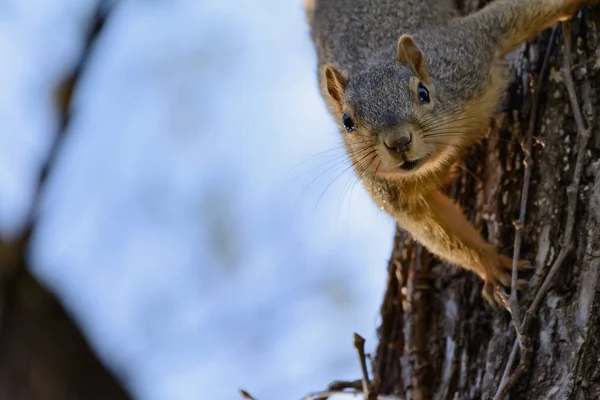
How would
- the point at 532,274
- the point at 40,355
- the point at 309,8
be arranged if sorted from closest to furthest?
the point at 40,355 → the point at 532,274 → the point at 309,8

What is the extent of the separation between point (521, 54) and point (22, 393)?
2286 millimetres

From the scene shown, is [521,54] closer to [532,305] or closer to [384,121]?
[384,121]

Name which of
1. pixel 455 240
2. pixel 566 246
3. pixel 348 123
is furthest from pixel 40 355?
pixel 566 246

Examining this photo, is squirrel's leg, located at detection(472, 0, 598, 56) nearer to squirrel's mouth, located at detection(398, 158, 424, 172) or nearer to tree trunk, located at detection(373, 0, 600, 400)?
tree trunk, located at detection(373, 0, 600, 400)

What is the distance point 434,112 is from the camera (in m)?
3.32

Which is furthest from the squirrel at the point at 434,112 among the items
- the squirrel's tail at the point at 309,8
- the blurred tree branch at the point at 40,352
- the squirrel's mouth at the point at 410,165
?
the squirrel's tail at the point at 309,8

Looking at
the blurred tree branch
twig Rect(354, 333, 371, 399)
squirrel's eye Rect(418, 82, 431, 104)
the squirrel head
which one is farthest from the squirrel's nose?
the blurred tree branch

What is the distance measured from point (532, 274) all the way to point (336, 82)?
3.57 feet

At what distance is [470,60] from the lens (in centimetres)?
348

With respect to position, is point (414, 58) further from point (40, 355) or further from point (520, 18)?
point (40, 355)

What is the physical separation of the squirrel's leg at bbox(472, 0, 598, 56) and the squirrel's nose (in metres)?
0.73

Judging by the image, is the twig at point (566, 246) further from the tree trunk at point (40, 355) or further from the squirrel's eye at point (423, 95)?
the tree trunk at point (40, 355)

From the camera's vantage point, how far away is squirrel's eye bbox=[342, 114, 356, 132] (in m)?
3.41

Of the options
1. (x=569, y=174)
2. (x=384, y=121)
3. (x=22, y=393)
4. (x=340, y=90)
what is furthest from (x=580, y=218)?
(x=22, y=393)
